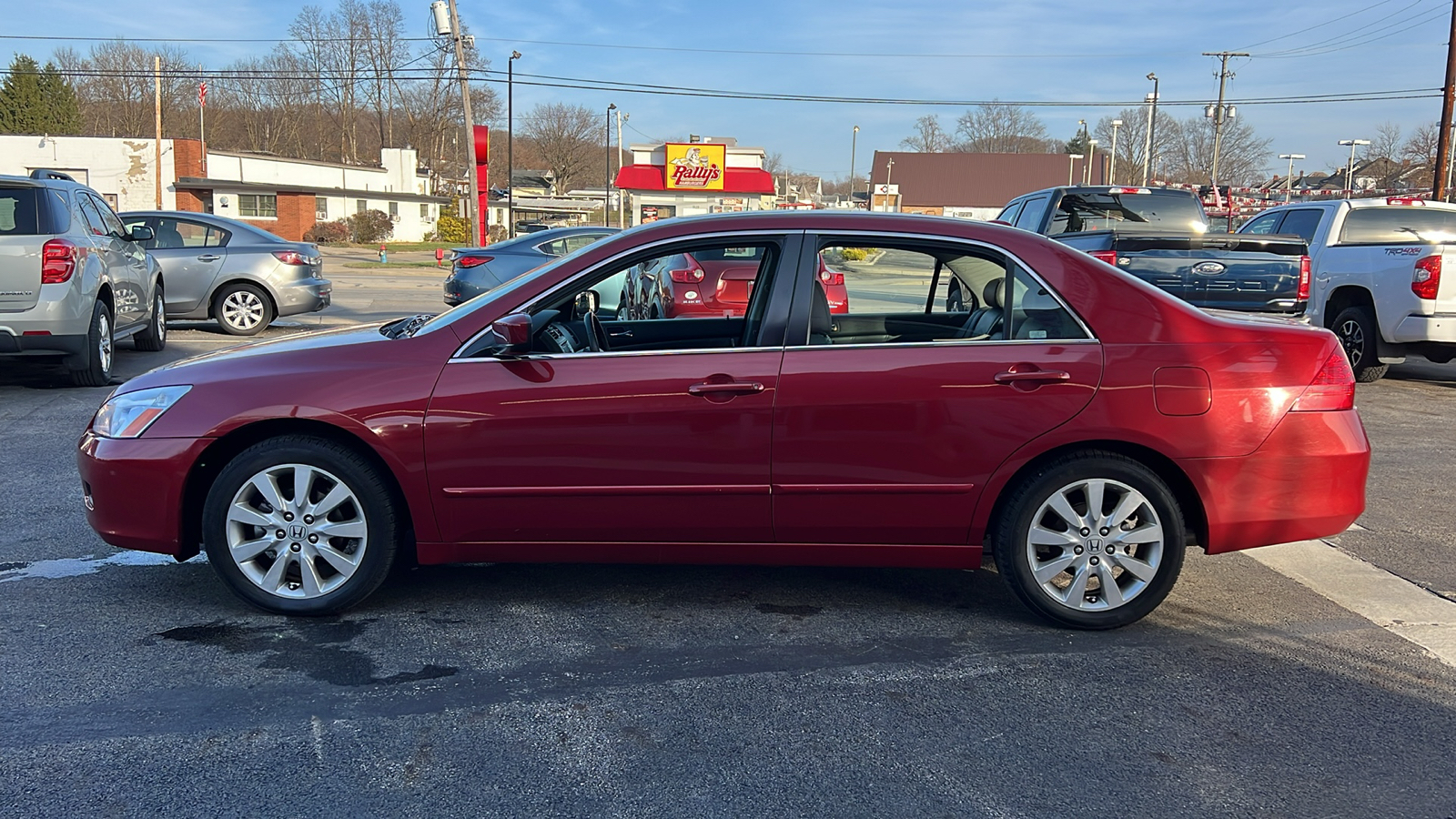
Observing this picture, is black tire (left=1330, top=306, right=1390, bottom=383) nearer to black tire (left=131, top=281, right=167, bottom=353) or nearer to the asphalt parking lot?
the asphalt parking lot

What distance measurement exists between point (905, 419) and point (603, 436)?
3.64ft

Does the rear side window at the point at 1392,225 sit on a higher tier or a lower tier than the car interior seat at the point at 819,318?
higher

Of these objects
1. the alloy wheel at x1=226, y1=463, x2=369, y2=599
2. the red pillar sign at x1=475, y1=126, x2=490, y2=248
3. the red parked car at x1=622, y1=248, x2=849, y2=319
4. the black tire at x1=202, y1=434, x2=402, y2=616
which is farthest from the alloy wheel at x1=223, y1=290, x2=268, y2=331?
the red pillar sign at x1=475, y1=126, x2=490, y2=248

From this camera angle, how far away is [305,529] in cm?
414

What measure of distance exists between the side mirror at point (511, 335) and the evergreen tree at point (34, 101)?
69.9 meters

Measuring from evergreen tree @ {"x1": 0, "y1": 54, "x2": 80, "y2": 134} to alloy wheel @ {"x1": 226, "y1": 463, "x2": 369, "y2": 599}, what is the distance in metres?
69.5

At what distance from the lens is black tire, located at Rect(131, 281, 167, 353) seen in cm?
1133

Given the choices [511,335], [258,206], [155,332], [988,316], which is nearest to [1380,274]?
[988,316]

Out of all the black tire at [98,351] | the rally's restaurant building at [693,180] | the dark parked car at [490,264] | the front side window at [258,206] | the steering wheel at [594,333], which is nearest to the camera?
the steering wheel at [594,333]

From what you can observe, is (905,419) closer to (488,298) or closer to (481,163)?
(488,298)

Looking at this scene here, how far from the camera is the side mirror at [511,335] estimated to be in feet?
13.1

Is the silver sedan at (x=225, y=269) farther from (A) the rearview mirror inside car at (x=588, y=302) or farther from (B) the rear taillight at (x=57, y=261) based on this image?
(A) the rearview mirror inside car at (x=588, y=302)

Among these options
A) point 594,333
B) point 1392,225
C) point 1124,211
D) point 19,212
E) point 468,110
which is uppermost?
point 468,110

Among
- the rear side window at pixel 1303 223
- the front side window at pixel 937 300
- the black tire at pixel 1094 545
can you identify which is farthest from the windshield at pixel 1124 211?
the black tire at pixel 1094 545
